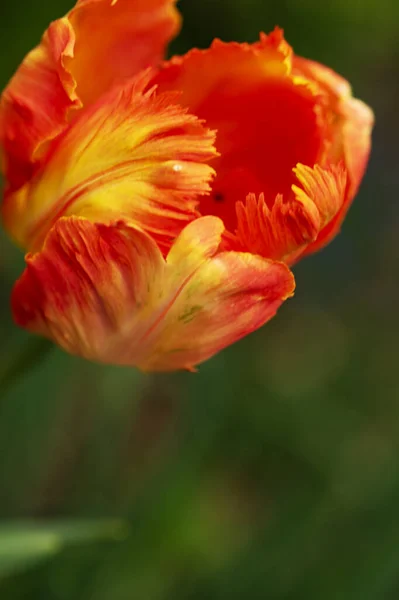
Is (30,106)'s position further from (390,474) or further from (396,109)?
(396,109)

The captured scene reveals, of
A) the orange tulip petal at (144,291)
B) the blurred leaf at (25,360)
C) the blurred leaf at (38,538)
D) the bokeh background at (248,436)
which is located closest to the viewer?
the orange tulip petal at (144,291)

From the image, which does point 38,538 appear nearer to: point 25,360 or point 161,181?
point 25,360

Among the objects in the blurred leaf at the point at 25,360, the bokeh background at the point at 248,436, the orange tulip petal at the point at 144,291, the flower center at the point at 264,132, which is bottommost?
the bokeh background at the point at 248,436

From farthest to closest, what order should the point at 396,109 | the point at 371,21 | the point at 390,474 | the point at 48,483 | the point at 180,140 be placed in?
the point at 396,109 → the point at 371,21 → the point at 48,483 → the point at 390,474 → the point at 180,140

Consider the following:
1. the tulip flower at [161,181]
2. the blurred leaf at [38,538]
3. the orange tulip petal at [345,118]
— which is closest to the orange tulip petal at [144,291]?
the tulip flower at [161,181]

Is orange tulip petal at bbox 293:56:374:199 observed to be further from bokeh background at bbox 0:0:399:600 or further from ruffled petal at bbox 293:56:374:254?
bokeh background at bbox 0:0:399:600

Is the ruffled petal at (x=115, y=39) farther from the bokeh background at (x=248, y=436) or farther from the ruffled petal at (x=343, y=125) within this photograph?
the bokeh background at (x=248, y=436)

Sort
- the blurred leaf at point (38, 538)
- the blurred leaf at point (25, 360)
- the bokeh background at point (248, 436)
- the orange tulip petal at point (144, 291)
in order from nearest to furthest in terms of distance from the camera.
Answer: the orange tulip petal at point (144, 291) < the blurred leaf at point (25, 360) < the blurred leaf at point (38, 538) < the bokeh background at point (248, 436)

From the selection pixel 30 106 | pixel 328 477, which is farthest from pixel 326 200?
pixel 328 477
